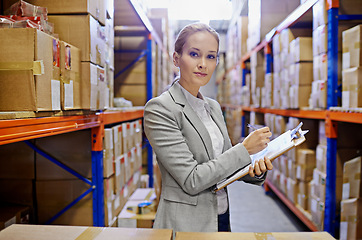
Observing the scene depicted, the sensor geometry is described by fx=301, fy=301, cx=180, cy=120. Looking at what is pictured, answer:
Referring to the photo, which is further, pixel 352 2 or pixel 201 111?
pixel 352 2

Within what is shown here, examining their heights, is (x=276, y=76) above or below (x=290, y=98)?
above

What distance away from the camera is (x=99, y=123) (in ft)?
7.45

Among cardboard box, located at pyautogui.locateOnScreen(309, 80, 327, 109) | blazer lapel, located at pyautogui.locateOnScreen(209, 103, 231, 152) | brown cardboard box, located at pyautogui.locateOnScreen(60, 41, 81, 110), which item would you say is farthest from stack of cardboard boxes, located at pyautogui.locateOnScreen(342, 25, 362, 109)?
brown cardboard box, located at pyautogui.locateOnScreen(60, 41, 81, 110)

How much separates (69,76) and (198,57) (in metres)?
0.75

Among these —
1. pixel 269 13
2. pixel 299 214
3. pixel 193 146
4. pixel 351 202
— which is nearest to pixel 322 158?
pixel 351 202

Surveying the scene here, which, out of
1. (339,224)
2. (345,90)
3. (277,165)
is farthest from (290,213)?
(345,90)

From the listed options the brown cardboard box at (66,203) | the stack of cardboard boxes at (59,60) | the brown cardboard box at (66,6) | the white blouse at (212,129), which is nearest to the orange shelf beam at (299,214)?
Result: the white blouse at (212,129)

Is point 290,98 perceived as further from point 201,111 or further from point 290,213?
point 201,111

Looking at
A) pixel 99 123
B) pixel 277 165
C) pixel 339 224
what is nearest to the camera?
pixel 99 123

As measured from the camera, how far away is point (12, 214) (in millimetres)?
2074

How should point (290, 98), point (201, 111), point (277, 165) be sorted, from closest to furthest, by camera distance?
point (201, 111), point (290, 98), point (277, 165)

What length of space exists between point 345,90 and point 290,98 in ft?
3.94

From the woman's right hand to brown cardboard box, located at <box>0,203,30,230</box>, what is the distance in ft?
5.50

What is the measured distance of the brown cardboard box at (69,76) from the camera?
5.32ft
